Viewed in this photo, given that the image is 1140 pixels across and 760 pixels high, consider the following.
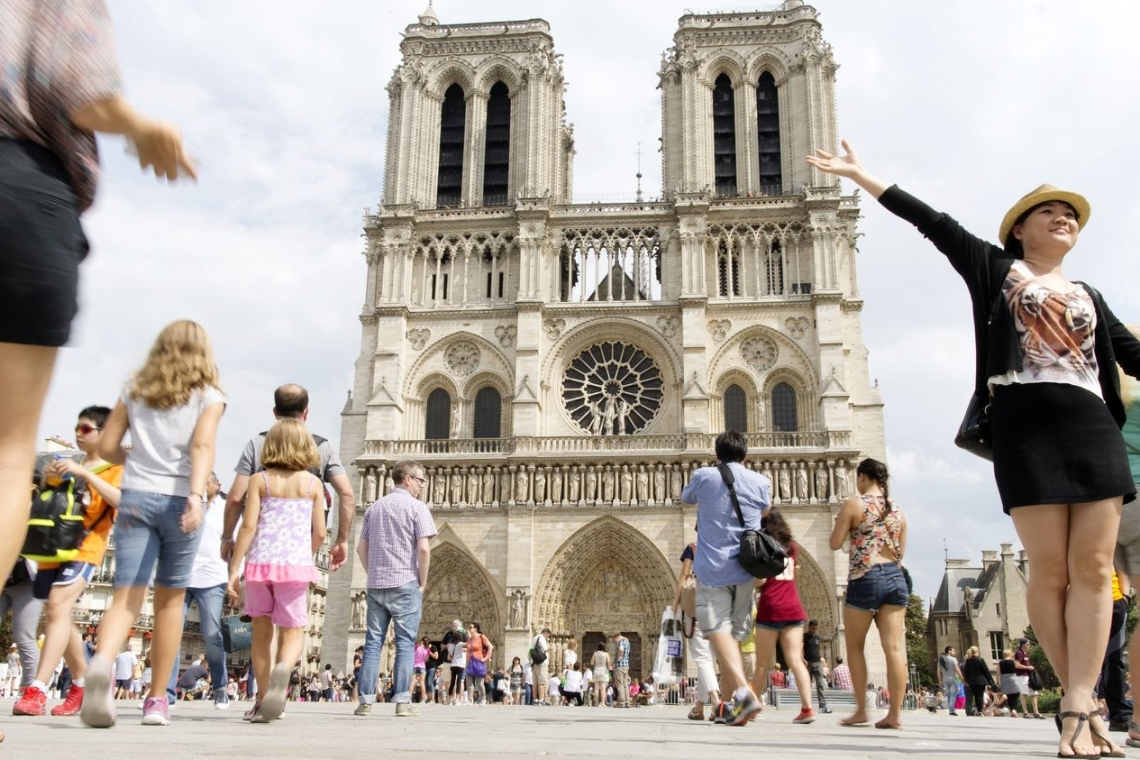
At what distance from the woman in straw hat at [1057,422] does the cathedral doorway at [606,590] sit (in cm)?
2264

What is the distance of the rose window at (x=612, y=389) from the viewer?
28.9 metres

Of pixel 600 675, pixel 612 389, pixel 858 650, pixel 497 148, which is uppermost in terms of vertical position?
pixel 497 148

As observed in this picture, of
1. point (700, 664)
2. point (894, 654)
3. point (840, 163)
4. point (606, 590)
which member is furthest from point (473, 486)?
point (840, 163)

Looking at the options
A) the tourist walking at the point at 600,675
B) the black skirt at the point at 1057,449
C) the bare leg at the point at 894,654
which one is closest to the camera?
the black skirt at the point at 1057,449

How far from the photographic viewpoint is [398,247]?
98.6 feet

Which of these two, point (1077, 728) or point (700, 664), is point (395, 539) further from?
point (1077, 728)

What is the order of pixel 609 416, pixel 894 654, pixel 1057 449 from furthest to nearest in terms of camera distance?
pixel 609 416
pixel 894 654
pixel 1057 449

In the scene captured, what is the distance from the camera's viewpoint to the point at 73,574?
19.5 ft

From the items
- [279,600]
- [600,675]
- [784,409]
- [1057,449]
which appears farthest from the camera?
[784,409]

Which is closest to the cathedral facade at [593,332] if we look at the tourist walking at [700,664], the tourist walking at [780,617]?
the tourist walking at [700,664]

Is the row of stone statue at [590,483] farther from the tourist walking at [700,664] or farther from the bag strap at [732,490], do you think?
the bag strap at [732,490]

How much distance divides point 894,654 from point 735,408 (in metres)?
22.6

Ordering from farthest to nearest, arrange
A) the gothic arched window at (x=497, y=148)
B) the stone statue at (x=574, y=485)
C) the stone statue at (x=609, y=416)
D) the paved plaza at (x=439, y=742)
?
the gothic arched window at (x=497, y=148) < the stone statue at (x=609, y=416) < the stone statue at (x=574, y=485) < the paved plaza at (x=439, y=742)

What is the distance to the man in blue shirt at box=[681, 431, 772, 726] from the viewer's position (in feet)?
20.6
